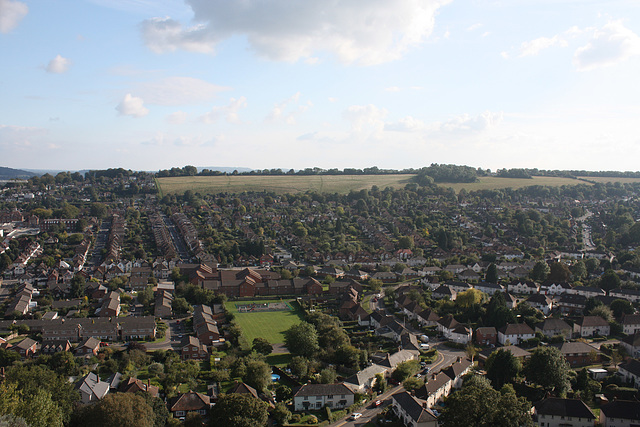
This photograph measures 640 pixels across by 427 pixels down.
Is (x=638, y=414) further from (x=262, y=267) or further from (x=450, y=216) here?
(x=450, y=216)

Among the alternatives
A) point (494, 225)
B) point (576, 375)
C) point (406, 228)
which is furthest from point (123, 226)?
point (576, 375)

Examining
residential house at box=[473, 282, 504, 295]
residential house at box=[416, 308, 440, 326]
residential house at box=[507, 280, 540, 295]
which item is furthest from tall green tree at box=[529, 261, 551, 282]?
residential house at box=[416, 308, 440, 326]

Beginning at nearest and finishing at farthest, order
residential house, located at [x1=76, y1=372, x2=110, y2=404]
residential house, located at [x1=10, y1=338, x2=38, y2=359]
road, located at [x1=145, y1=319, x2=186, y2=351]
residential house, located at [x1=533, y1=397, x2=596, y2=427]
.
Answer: residential house, located at [x1=533, y1=397, x2=596, y2=427], residential house, located at [x1=76, y1=372, x2=110, y2=404], residential house, located at [x1=10, y1=338, x2=38, y2=359], road, located at [x1=145, y1=319, x2=186, y2=351]

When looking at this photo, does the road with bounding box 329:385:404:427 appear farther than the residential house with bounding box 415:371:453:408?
No

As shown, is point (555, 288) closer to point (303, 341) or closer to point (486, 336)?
point (486, 336)

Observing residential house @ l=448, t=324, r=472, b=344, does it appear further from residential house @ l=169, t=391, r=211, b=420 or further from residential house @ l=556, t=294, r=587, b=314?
residential house @ l=169, t=391, r=211, b=420

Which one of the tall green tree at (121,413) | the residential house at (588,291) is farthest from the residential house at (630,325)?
the tall green tree at (121,413)
